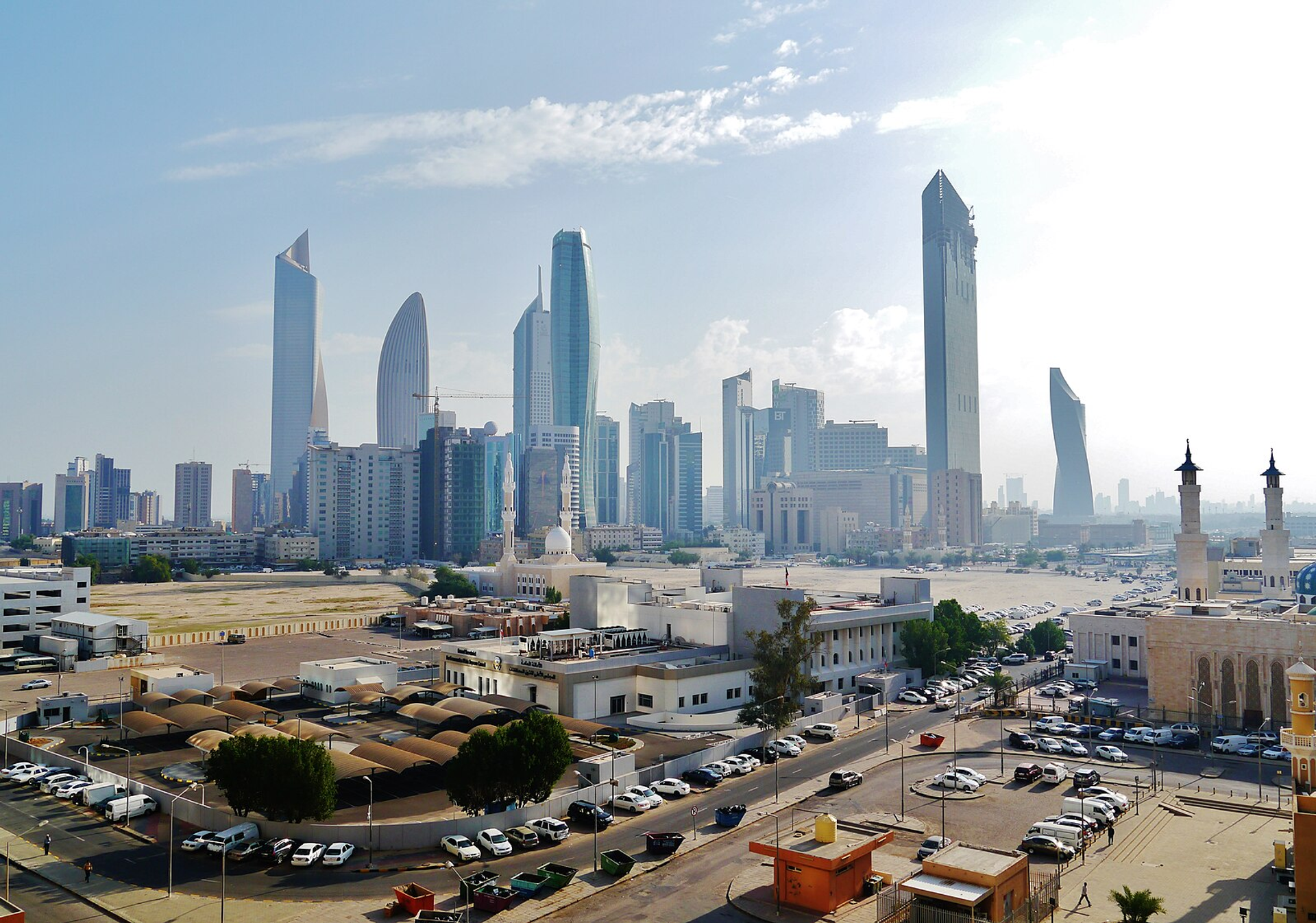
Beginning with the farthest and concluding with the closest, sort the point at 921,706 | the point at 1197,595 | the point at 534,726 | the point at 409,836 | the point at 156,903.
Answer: the point at 1197,595 < the point at 921,706 < the point at 534,726 < the point at 409,836 < the point at 156,903

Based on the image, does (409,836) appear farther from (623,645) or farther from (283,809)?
(623,645)

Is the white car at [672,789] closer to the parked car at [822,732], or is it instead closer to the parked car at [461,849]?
the parked car at [461,849]

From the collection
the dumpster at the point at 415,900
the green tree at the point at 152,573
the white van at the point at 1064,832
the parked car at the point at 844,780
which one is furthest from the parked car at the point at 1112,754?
the green tree at the point at 152,573

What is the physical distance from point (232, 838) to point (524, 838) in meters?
8.86

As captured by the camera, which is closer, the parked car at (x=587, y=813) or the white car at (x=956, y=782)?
the parked car at (x=587, y=813)

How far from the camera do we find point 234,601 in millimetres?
120312

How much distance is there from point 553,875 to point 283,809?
936 cm

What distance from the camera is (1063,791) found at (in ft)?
122

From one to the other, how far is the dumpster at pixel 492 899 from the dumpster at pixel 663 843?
5.11 m

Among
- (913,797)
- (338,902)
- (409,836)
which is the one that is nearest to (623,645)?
(913,797)

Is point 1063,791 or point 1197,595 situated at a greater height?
point 1197,595

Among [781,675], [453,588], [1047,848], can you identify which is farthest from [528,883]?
[453,588]

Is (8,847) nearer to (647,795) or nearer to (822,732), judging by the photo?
(647,795)

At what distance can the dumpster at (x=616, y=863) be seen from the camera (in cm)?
2791
